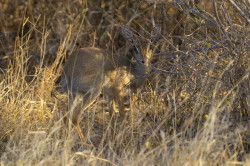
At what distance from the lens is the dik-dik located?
499cm

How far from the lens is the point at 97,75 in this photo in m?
5.06

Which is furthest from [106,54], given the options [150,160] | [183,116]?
[150,160]

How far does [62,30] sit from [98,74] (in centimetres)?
233

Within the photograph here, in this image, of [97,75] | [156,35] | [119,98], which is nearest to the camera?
[156,35]

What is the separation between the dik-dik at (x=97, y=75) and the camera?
4992 mm

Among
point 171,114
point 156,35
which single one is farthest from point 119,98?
point 171,114

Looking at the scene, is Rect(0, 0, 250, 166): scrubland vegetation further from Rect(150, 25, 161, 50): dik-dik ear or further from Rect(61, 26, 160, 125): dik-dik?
Rect(61, 26, 160, 125): dik-dik

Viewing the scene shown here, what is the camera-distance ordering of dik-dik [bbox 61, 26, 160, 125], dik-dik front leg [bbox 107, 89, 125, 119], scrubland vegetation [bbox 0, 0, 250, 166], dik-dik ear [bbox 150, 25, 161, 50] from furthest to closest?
1. dik-dik front leg [bbox 107, 89, 125, 119]
2. dik-dik [bbox 61, 26, 160, 125]
3. dik-dik ear [bbox 150, 25, 161, 50]
4. scrubland vegetation [bbox 0, 0, 250, 166]

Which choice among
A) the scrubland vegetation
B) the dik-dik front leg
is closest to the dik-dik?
the dik-dik front leg

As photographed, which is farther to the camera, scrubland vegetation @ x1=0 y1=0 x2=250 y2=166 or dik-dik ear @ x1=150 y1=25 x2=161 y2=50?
dik-dik ear @ x1=150 y1=25 x2=161 y2=50

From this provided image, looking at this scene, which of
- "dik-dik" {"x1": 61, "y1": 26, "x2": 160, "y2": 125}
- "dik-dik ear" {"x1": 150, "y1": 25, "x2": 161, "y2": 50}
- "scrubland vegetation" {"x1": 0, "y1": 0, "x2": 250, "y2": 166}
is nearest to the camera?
"scrubland vegetation" {"x1": 0, "y1": 0, "x2": 250, "y2": 166}

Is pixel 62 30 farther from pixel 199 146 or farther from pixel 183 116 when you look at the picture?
pixel 199 146

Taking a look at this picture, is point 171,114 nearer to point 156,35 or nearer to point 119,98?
point 156,35

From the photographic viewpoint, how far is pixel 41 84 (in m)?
5.16
